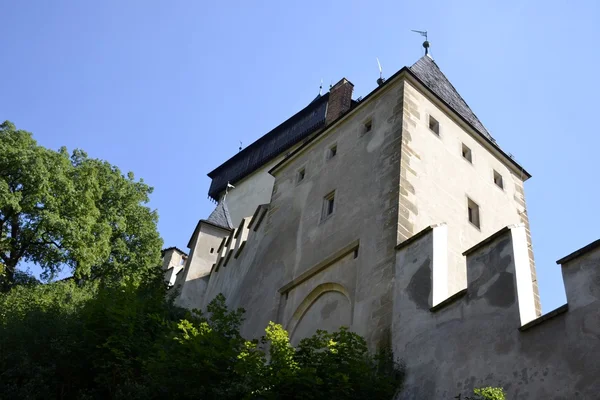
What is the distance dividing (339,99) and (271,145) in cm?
1110

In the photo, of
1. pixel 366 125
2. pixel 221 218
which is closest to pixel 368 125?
pixel 366 125

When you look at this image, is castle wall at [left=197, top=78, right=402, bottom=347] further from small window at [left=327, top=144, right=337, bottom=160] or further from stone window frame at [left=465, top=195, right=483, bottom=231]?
stone window frame at [left=465, top=195, right=483, bottom=231]

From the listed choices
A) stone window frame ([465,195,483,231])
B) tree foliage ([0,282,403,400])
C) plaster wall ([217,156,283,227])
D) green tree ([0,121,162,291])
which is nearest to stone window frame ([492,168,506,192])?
stone window frame ([465,195,483,231])

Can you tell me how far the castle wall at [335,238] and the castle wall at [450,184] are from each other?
34 centimetres

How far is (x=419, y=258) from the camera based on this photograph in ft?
45.2

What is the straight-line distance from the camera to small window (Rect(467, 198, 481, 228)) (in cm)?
1794

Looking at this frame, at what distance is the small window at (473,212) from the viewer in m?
17.9

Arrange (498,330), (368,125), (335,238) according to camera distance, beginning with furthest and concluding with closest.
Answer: (368,125) → (335,238) → (498,330)

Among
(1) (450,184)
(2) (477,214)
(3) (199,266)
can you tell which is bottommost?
(2) (477,214)

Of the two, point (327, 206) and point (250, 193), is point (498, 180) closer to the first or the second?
point (327, 206)

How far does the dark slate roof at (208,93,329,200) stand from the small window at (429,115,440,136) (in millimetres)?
15470

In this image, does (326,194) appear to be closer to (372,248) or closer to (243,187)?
(372,248)

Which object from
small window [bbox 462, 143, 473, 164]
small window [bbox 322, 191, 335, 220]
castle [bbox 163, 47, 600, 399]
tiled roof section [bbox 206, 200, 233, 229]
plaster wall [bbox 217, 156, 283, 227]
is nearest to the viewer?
castle [bbox 163, 47, 600, 399]

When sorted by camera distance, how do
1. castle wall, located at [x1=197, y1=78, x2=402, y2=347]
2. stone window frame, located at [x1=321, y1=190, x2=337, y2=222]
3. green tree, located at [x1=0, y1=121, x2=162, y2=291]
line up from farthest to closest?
1. green tree, located at [x1=0, y1=121, x2=162, y2=291]
2. stone window frame, located at [x1=321, y1=190, x2=337, y2=222]
3. castle wall, located at [x1=197, y1=78, x2=402, y2=347]
